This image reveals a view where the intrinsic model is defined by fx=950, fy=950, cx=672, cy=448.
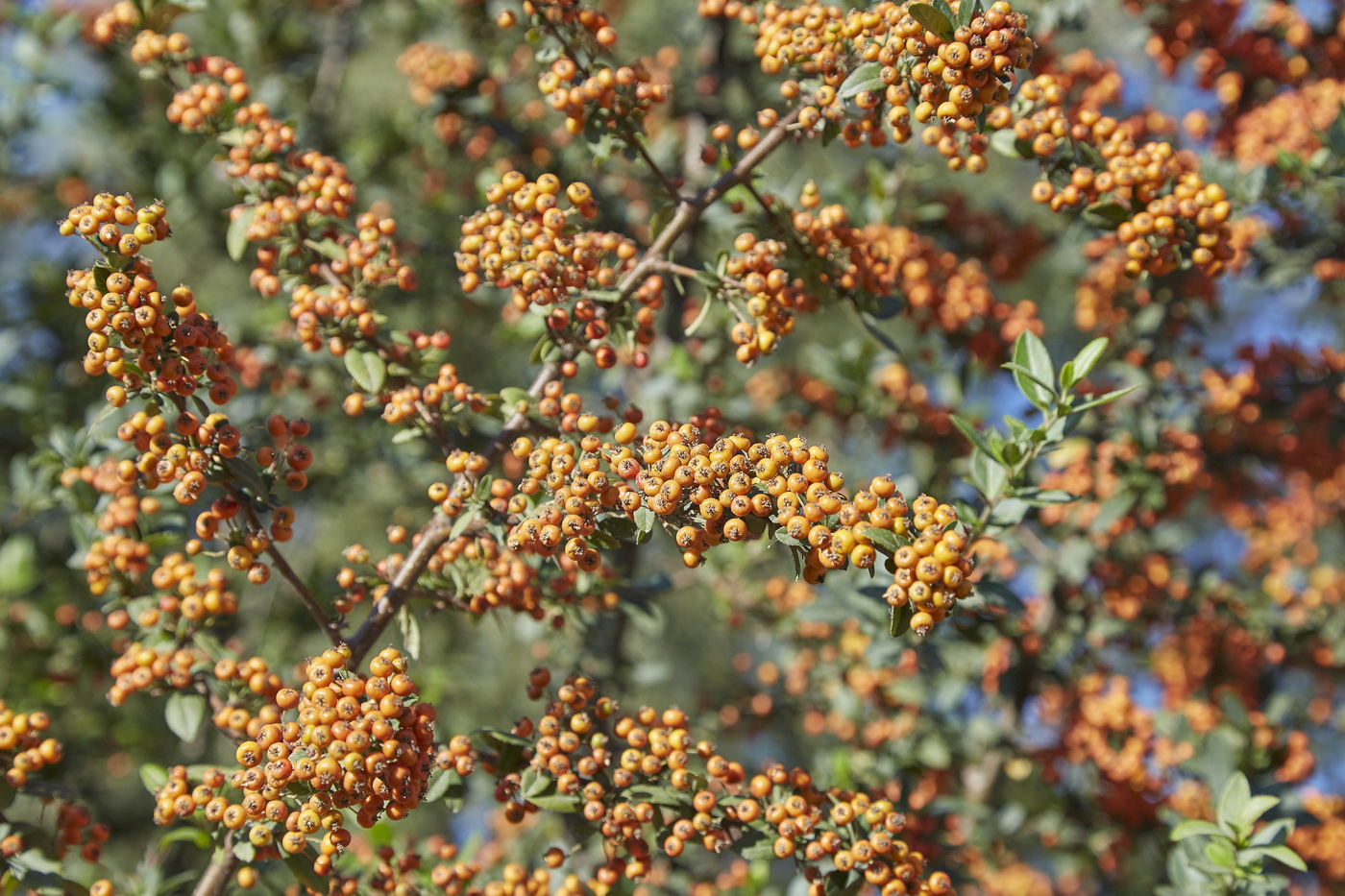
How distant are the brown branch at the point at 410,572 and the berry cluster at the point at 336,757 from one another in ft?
0.93

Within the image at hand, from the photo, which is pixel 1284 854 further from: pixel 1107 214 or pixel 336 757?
pixel 336 757

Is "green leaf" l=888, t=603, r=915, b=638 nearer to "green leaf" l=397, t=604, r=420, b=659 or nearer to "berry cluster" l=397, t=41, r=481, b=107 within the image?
"green leaf" l=397, t=604, r=420, b=659

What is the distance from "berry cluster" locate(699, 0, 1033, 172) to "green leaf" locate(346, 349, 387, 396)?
53.3 inches

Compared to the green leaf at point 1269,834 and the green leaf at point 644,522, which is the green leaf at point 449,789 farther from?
the green leaf at point 1269,834

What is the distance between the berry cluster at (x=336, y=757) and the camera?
2.21m

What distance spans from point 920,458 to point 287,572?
12.7 feet

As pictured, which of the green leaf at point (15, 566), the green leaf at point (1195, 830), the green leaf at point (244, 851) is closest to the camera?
the green leaf at point (244, 851)

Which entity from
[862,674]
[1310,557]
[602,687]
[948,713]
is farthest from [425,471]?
[1310,557]

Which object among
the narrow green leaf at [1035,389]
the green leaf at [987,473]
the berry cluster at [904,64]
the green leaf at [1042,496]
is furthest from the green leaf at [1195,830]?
the berry cluster at [904,64]

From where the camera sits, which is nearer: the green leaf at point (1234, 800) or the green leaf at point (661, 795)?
the green leaf at point (661, 795)

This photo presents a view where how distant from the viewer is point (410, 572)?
2.79 metres

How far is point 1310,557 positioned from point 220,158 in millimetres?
8156

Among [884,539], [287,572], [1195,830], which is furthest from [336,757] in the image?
[1195,830]

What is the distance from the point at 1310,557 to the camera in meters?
7.61
